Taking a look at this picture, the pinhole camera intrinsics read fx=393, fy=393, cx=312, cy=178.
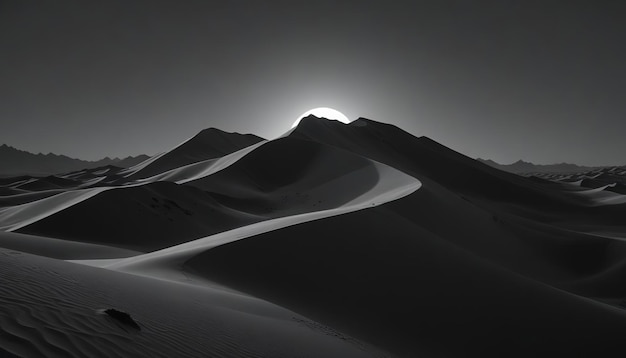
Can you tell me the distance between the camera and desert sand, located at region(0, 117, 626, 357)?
3.92m

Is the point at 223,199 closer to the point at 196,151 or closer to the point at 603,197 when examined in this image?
the point at 196,151

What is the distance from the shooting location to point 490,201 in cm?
4581

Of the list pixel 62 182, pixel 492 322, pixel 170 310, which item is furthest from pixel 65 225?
pixel 62 182

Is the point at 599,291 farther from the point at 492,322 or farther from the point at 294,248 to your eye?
the point at 294,248

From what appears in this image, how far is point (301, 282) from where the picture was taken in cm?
841

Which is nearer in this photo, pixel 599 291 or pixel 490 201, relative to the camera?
pixel 599 291

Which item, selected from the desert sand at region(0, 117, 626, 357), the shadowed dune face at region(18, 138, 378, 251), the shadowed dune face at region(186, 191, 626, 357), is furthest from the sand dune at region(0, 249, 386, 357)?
the shadowed dune face at region(18, 138, 378, 251)

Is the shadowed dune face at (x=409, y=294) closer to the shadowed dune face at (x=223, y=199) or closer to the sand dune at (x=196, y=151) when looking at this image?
the shadowed dune face at (x=223, y=199)

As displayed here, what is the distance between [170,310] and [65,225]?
53.8ft

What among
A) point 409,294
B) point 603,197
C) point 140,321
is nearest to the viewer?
point 140,321

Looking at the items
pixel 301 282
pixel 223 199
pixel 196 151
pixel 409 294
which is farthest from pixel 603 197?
pixel 196 151

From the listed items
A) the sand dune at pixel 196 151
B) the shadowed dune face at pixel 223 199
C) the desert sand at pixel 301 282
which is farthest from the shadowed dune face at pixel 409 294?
the sand dune at pixel 196 151

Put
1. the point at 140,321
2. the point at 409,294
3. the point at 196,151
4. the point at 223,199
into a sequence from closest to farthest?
the point at 140,321, the point at 409,294, the point at 223,199, the point at 196,151

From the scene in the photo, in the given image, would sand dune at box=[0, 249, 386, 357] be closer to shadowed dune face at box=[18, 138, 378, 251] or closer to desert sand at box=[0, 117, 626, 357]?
desert sand at box=[0, 117, 626, 357]
